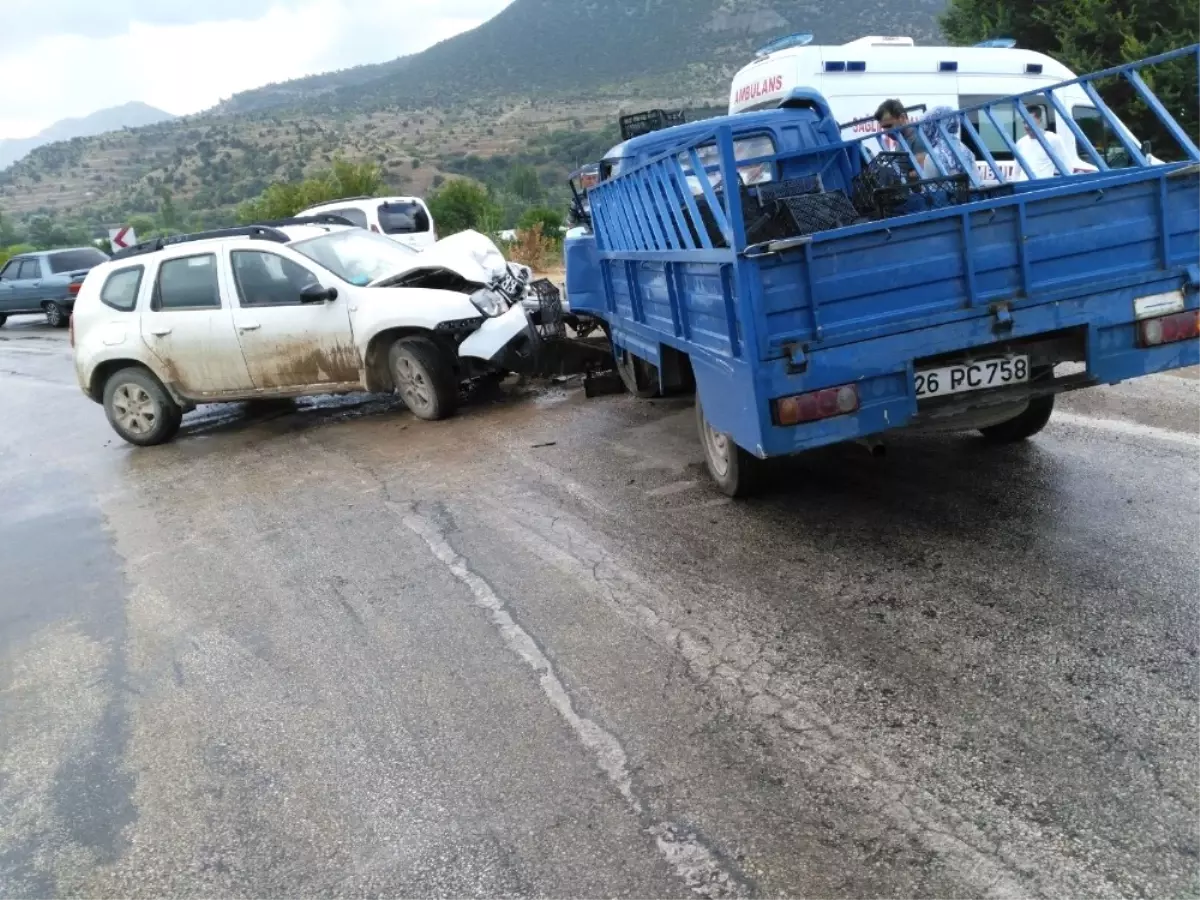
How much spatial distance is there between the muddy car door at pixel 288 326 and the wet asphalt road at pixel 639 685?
7.28 feet

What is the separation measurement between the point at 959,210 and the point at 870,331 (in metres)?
0.65

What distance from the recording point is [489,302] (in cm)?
866

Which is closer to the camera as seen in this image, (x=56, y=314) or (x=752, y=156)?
(x=752, y=156)

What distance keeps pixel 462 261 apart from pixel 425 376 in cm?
122

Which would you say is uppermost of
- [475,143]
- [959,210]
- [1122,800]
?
[475,143]

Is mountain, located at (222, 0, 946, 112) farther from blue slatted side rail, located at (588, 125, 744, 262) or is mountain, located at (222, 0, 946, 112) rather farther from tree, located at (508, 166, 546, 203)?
blue slatted side rail, located at (588, 125, 744, 262)

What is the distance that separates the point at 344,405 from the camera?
33.5 ft

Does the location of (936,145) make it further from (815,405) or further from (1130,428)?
(815,405)

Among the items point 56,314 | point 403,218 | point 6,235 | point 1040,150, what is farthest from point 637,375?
point 6,235

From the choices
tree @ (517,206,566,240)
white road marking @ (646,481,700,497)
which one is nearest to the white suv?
Result: white road marking @ (646,481,700,497)

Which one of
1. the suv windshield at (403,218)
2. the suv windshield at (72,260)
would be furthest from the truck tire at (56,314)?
the suv windshield at (403,218)

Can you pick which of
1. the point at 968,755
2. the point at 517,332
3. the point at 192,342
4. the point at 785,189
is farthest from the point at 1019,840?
the point at 192,342

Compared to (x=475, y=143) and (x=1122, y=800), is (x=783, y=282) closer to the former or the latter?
(x=1122, y=800)

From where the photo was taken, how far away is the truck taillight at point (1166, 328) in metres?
4.48
